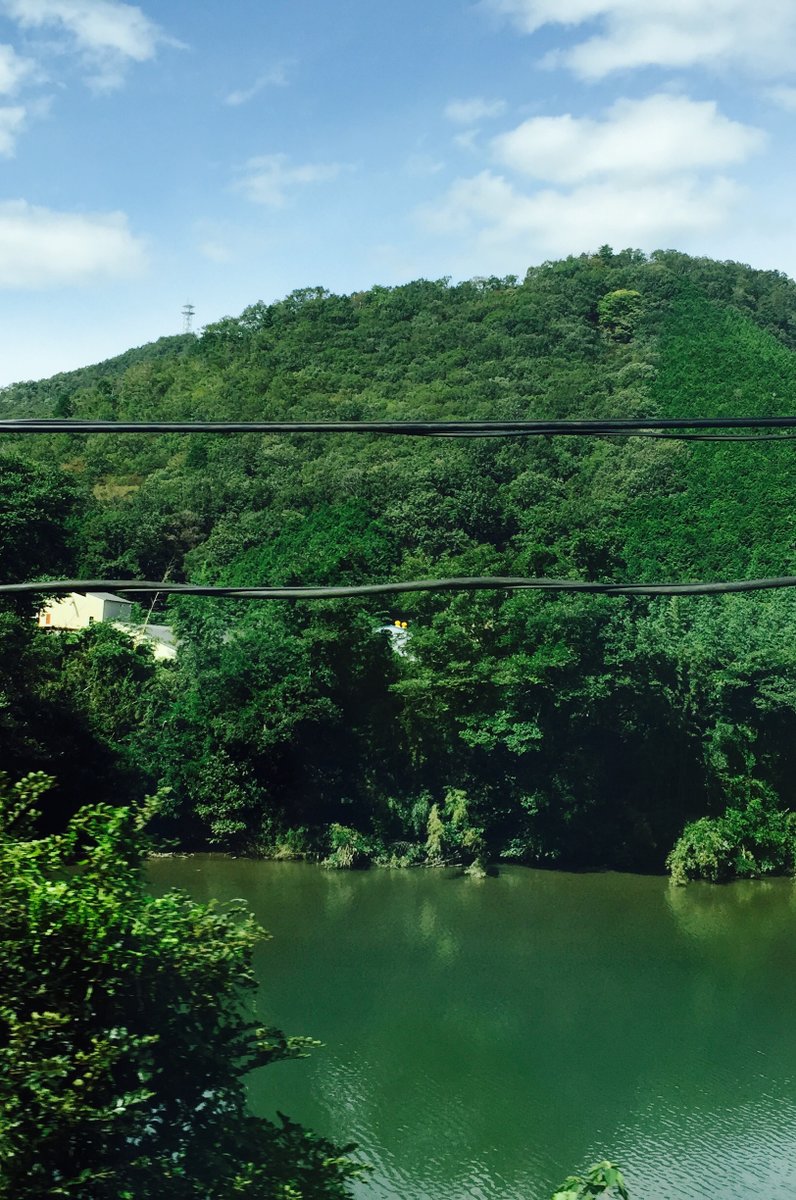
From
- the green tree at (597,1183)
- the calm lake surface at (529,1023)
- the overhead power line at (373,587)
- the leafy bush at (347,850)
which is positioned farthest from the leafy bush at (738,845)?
the overhead power line at (373,587)

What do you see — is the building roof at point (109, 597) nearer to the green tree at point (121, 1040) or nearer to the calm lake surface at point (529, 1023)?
the calm lake surface at point (529, 1023)

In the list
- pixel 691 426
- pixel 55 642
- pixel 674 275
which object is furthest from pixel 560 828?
pixel 674 275

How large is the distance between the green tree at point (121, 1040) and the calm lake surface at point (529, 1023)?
3039 mm

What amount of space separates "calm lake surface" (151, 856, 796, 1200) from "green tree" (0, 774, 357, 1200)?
3.04m

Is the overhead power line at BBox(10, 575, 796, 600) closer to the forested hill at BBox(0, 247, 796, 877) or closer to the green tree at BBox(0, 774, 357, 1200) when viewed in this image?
the green tree at BBox(0, 774, 357, 1200)

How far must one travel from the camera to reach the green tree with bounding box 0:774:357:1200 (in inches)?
134

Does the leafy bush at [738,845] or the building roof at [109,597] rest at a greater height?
the building roof at [109,597]

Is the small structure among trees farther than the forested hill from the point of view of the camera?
Yes

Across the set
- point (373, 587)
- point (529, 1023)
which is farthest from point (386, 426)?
point (529, 1023)

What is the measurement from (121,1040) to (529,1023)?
23.4 ft

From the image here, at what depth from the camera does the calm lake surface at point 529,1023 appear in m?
7.53

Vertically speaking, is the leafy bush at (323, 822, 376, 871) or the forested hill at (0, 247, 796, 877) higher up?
the forested hill at (0, 247, 796, 877)

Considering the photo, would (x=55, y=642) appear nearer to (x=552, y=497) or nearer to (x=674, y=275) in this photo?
(x=552, y=497)

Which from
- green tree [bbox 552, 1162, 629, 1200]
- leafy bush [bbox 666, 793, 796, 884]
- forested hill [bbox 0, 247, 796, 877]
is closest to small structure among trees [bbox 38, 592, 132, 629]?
forested hill [bbox 0, 247, 796, 877]
